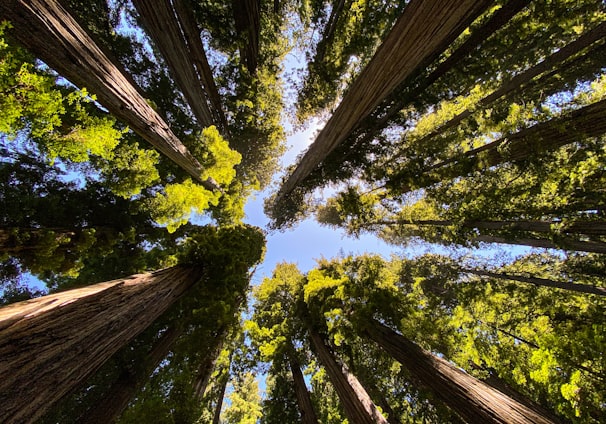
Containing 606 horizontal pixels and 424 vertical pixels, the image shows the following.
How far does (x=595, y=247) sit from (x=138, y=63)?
13.7 m

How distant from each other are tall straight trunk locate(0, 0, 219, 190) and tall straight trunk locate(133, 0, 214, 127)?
263 centimetres

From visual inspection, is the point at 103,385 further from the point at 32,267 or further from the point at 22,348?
the point at 22,348

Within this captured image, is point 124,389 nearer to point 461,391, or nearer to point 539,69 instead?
point 461,391

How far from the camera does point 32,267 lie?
4.71 metres

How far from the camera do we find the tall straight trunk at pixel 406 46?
2914mm

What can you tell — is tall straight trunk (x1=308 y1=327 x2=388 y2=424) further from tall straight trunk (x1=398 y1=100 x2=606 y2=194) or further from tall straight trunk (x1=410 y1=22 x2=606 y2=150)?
tall straight trunk (x1=410 y1=22 x2=606 y2=150)

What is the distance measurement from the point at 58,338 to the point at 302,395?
24.2 feet

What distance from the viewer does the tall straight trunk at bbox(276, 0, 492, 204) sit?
291 centimetres

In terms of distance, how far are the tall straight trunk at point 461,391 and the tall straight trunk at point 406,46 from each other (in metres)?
5.11

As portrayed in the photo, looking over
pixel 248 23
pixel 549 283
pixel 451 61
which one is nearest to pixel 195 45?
pixel 248 23

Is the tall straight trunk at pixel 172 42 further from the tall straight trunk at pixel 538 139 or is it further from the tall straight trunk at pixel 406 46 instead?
the tall straight trunk at pixel 538 139

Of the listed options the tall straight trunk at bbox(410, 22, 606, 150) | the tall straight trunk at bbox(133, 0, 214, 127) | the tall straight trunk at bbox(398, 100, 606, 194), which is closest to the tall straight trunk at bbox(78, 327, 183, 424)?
the tall straight trunk at bbox(133, 0, 214, 127)

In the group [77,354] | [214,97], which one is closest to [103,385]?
[77,354]

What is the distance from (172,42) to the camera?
18.7ft
